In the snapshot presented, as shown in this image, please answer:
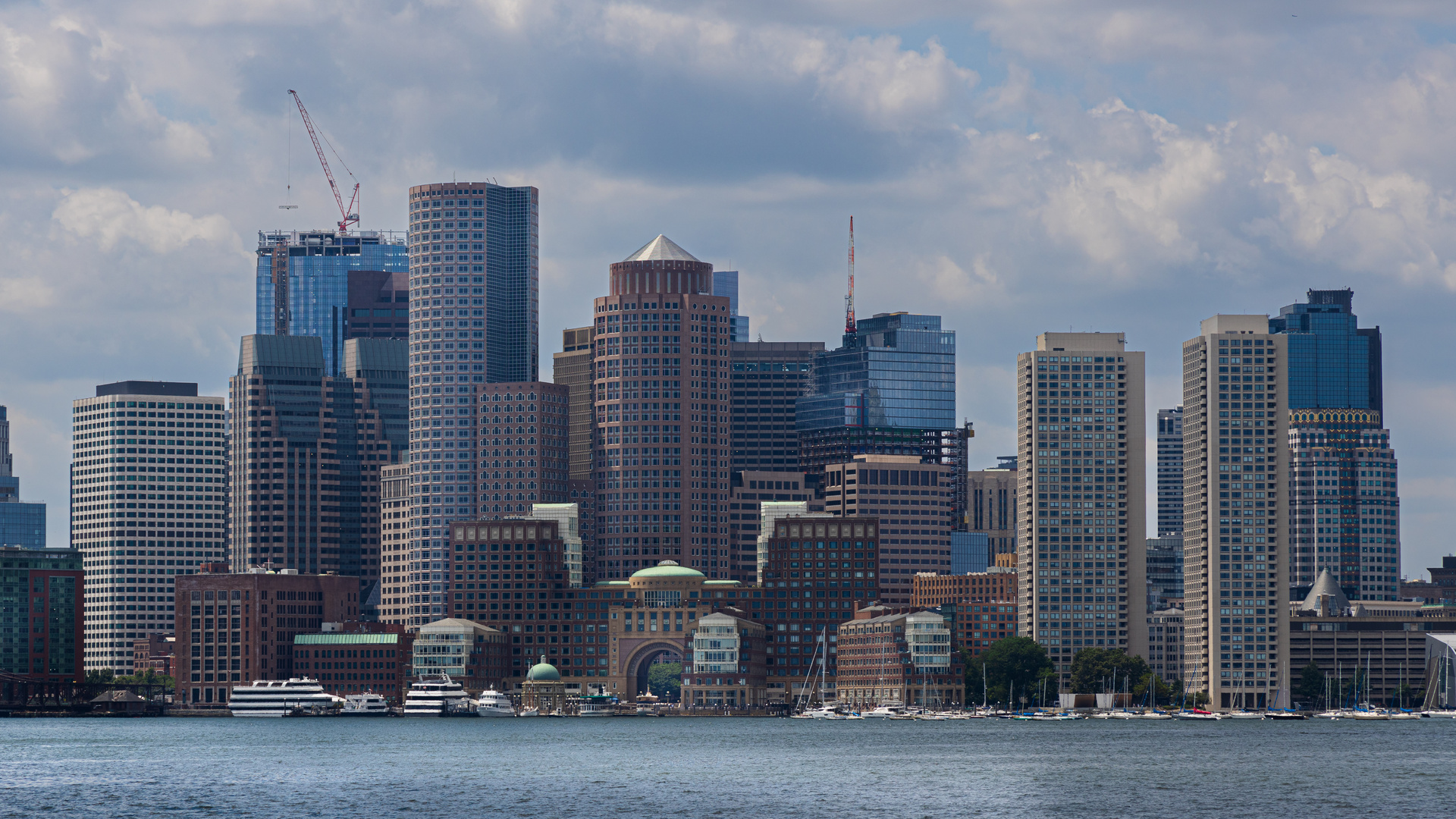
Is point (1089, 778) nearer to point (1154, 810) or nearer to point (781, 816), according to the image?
point (1154, 810)

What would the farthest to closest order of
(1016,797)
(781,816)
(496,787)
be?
(496,787) < (1016,797) < (781,816)


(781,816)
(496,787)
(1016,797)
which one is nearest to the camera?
(781,816)

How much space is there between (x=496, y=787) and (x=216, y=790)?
20504 mm

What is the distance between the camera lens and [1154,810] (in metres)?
165

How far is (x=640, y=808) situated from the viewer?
548ft

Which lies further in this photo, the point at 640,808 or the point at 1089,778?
the point at 1089,778

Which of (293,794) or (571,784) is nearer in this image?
(293,794)

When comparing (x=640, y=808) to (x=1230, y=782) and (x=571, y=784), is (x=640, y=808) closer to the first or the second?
(x=571, y=784)

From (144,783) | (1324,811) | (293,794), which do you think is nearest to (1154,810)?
(1324,811)

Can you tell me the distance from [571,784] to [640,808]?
25563 mm

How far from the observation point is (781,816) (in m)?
160

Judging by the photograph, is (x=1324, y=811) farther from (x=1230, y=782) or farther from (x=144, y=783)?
(x=144, y=783)

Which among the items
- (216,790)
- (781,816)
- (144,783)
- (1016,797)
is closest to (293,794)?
(216,790)

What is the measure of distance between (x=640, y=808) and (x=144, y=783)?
156 ft
